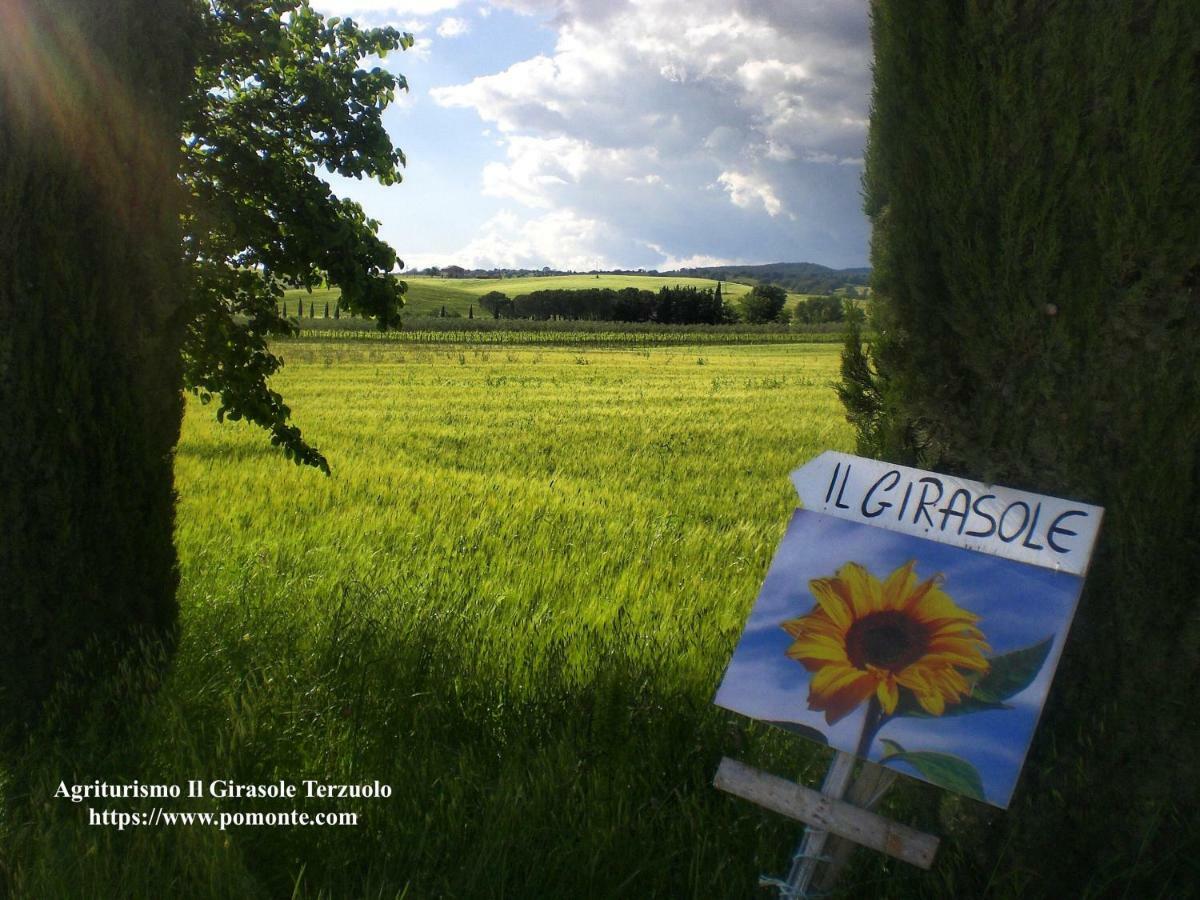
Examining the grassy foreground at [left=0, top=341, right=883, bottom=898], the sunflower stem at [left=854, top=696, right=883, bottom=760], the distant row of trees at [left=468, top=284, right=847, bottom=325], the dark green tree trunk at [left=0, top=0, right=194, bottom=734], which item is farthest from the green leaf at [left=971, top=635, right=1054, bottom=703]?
the distant row of trees at [left=468, top=284, right=847, bottom=325]

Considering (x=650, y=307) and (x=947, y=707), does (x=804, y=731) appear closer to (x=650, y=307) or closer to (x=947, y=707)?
(x=947, y=707)

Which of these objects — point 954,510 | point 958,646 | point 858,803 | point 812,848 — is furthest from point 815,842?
point 954,510

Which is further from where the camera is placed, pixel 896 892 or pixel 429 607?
pixel 429 607

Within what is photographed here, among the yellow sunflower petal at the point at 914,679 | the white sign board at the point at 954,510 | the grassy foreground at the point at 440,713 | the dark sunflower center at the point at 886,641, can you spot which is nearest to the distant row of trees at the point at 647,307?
the grassy foreground at the point at 440,713

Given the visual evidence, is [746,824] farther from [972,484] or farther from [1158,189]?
[1158,189]

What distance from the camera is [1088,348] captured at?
2.48 metres

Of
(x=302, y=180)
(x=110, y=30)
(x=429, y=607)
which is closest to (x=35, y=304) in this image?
(x=110, y=30)

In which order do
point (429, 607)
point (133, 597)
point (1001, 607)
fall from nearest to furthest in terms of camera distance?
point (1001, 607) → point (133, 597) → point (429, 607)

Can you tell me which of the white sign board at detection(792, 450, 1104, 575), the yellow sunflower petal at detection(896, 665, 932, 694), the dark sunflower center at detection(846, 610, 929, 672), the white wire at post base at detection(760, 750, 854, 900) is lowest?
the white wire at post base at detection(760, 750, 854, 900)

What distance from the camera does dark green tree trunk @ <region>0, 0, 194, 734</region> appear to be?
3633 mm

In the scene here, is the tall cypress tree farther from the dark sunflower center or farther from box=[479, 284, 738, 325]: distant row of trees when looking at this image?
box=[479, 284, 738, 325]: distant row of trees

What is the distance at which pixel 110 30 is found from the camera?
3.73 meters

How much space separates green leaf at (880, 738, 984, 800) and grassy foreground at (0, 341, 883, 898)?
76cm

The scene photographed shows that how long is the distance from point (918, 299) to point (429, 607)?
2.84 metres
